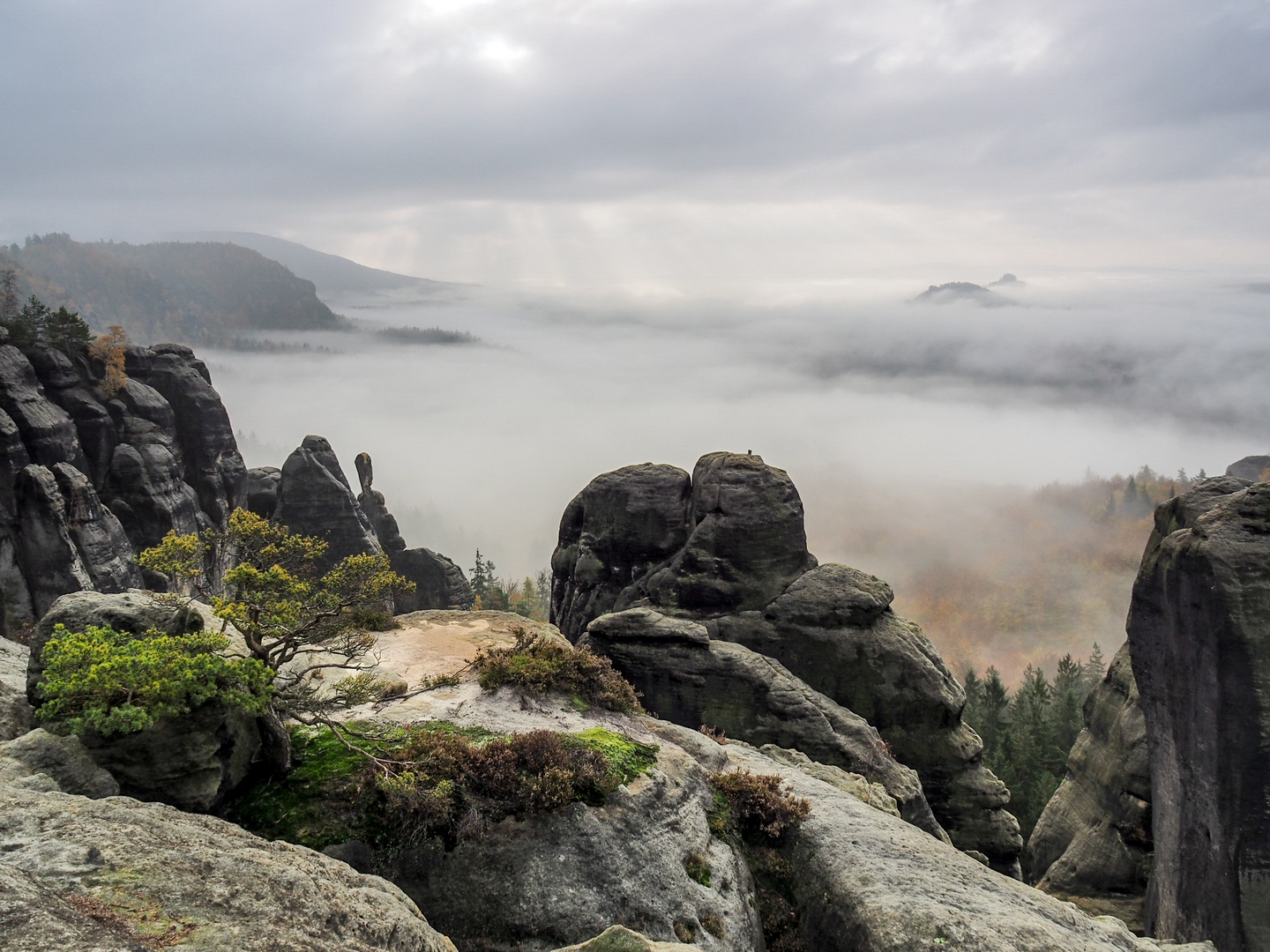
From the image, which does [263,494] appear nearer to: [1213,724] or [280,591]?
[280,591]

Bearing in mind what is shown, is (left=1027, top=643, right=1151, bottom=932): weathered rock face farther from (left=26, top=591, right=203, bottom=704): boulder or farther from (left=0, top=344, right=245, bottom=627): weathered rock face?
(left=0, top=344, right=245, bottom=627): weathered rock face

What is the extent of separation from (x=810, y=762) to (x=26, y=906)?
2385 cm

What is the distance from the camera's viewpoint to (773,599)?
3872 centimetres

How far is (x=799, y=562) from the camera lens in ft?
133

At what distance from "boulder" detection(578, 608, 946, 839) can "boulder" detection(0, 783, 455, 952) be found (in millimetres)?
19723

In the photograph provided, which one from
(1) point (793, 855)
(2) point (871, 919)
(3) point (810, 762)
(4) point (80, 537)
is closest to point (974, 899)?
(2) point (871, 919)

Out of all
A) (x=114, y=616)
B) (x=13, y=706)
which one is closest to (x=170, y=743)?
(x=114, y=616)

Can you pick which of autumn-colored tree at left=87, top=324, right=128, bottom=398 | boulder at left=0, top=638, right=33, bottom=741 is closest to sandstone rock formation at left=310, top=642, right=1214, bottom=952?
boulder at left=0, top=638, right=33, bottom=741

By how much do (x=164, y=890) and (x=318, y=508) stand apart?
6732cm

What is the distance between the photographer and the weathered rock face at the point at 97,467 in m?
46.7

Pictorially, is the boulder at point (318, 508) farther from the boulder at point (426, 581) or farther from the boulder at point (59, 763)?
the boulder at point (59, 763)

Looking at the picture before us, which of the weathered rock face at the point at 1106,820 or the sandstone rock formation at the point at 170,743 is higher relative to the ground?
the sandstone rock formation at the point at 170,743

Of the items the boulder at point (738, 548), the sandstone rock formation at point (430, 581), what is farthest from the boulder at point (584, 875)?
the sandstone rock formation at point (430, 581)

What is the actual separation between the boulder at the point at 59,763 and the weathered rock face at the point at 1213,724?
30.8 metres
